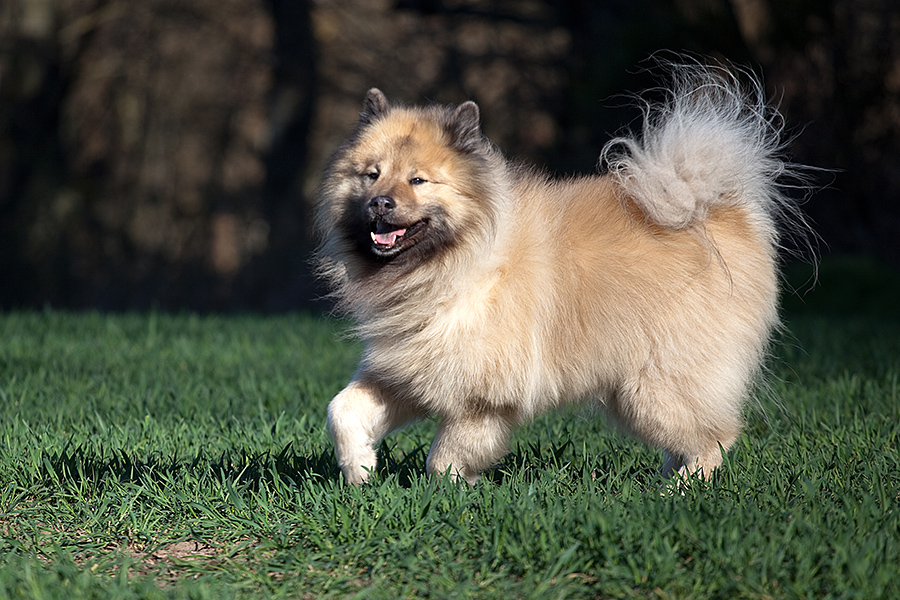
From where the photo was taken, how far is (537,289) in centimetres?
377

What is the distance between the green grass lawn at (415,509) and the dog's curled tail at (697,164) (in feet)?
3.82

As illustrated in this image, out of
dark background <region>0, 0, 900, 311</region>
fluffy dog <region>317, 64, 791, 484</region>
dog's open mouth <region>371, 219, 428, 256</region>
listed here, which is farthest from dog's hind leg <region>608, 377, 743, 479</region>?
dark background <region>0, 0, 900, 311</region>

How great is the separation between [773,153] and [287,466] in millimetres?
2941

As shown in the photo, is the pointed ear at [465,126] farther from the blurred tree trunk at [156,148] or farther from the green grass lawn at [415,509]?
the blurred tree trunk at [156,148]

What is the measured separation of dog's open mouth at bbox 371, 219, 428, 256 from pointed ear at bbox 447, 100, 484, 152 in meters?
0.43

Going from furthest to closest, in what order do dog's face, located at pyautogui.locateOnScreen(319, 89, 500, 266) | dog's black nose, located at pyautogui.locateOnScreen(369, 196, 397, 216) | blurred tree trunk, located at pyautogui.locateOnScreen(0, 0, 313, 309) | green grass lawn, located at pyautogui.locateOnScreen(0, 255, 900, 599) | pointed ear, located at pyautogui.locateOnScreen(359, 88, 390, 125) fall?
1. blurred tree trunk, located at pyautogui.locateOnScreen(0, 0, 313, 309)
2. pointed ear, located at pyautogui.locateOnScreen(359, 88, 390, 125)
3. dog's face, located at pyautogui.locateOnScreen(319, 89, 500, 266)
4. dog's black nose, located at pyautogui.locateOnScreen(369, 196, 397, 216)
5. green grass lawn, located at pyautogui.locateOnScreen(0, 255, 900, 599)

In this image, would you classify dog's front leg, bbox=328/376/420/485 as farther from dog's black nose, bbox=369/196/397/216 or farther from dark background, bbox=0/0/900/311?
dark background, bbox=0/0/900/311

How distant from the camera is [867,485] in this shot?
3.61 m

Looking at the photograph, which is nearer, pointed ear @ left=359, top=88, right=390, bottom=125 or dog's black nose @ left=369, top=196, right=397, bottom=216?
dog's black nose @ left=369, top=196, right=397, bottom=216

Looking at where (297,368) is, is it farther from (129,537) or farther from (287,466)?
(129,537)

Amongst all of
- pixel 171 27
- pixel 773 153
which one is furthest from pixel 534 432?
pixel 171 27

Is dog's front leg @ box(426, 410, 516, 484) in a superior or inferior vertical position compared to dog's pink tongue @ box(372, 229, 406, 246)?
inferior

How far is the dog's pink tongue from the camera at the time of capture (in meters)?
3.80

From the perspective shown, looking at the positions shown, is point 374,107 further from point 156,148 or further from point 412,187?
point 156,148
